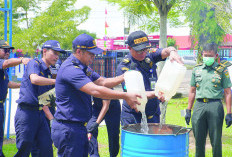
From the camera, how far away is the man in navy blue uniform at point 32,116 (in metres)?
4.25

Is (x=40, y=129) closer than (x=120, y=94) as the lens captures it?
No

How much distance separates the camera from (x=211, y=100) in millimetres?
4785

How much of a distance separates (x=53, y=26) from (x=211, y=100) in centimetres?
1593

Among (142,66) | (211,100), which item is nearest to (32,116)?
(142,66)

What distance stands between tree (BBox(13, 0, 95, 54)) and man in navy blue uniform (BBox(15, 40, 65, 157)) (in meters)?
15.0

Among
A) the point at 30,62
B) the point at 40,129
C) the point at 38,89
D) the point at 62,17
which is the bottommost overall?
the point at 40,129

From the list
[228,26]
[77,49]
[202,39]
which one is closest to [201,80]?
[77,49]

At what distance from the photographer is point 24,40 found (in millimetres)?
19203

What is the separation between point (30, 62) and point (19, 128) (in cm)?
90

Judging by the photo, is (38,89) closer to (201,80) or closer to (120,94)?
(120,94)

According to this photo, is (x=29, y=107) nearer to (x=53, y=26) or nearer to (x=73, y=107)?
(x=73, y=107)

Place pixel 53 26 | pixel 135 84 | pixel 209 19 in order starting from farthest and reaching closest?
pixel 53 26
pixel 209 19
pixel 135 84

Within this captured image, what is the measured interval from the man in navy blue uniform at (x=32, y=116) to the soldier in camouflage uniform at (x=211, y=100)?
2202mm

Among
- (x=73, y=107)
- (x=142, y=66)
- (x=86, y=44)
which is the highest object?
(x=86, y=44)
